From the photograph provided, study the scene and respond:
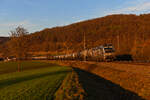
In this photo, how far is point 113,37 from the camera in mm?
107750

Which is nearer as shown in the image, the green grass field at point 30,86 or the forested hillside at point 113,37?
the green grass field at point 30,86

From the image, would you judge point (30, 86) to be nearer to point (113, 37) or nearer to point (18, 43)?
point (18, 43)

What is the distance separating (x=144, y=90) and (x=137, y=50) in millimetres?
24899

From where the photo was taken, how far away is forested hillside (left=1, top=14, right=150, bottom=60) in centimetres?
4151

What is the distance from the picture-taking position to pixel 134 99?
44.0 feet

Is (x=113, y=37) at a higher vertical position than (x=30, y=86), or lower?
higher

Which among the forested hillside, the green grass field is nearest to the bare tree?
the forested hillside

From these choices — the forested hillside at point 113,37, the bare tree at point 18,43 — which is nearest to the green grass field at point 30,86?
the bare tree at point 18,43

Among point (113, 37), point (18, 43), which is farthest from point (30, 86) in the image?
point (113, 37)

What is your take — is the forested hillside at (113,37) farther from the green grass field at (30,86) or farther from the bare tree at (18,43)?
the green grass field at (30,86)

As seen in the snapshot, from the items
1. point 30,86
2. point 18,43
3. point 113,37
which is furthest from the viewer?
point 113,37

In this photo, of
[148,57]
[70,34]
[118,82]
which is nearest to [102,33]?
[70,34]

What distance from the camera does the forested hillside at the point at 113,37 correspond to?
41509 mm

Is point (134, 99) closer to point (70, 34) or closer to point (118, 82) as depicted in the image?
point (118, 82)
